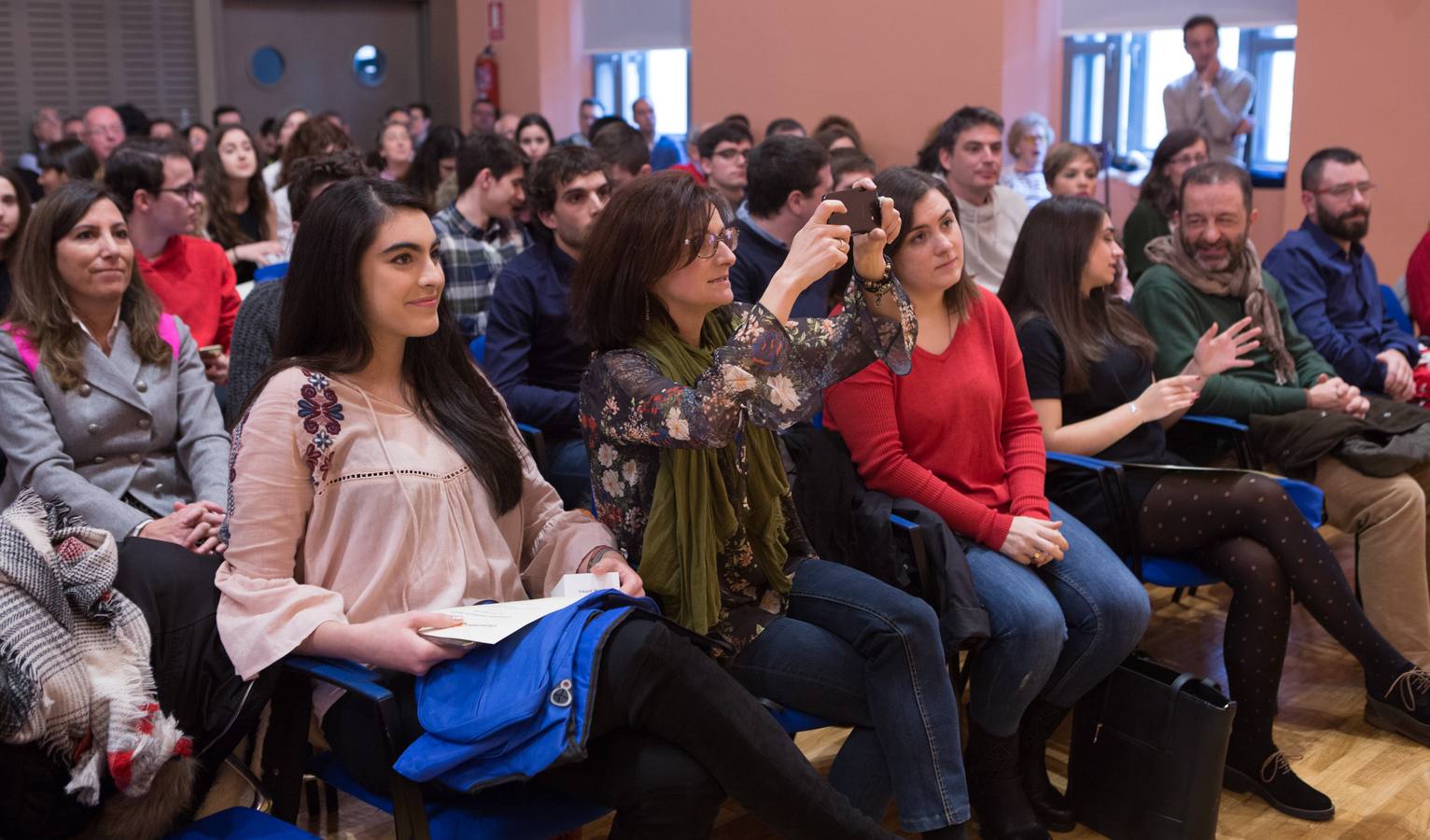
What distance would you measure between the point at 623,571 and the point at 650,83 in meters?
9.70

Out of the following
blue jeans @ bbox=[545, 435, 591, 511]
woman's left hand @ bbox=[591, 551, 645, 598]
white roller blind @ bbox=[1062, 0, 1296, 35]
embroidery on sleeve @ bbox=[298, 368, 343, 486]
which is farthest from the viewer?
white roller blind @ bbox=[1062, 0, 1296, 35]

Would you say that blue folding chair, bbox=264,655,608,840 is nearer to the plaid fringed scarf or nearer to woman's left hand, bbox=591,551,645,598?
the plaid fringed scarf

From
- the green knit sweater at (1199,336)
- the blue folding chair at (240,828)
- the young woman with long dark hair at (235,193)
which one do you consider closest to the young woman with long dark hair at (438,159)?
the young woman with long dark hair at (235,193)

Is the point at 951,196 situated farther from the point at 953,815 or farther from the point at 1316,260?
the point at 1316,260

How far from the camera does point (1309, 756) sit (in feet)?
9.78

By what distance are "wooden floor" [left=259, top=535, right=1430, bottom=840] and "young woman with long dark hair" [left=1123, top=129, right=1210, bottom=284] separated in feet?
6.54

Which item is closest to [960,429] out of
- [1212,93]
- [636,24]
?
[1212,93]

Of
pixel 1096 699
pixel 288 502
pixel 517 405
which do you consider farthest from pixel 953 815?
pixel 517 405

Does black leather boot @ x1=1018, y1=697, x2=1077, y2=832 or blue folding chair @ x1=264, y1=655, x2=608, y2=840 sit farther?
black leather boot @ x1=1018, y1=697, x2=1077, y2=832

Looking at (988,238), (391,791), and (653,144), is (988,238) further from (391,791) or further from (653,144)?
(653,144)

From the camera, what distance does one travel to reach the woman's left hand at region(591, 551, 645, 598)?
2.10m

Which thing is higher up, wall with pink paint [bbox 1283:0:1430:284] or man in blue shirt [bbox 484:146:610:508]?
wall with pink paint [bbox 1283:0:1430:284]

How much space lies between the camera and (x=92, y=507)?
2.45m

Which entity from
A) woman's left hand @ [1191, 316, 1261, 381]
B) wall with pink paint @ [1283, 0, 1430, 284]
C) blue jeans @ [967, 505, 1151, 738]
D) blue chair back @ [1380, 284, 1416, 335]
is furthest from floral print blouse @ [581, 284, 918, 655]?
wall with pink paint @ [1283, 0, 1430, 284]
